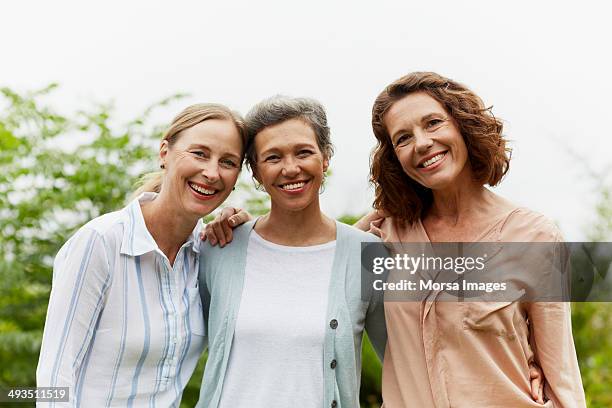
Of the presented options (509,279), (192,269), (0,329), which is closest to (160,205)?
(192,269)

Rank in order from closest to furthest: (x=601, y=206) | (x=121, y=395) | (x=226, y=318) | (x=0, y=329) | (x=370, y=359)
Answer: (x=121, y=395) < (x=226, y=318) < (x=0, y=329) < (x=370, y=359) < (x=601, y=206)

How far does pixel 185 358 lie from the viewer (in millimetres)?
2889

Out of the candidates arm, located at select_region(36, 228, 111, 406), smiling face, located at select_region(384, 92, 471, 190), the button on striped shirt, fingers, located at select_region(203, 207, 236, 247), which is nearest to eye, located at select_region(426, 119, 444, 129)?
smiling face, located at select_region(384, 92, 471, 190)

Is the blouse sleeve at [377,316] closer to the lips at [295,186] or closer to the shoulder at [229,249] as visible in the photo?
the lips at [295,186]

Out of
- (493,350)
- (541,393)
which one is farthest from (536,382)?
(493,350)

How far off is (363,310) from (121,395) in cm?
100

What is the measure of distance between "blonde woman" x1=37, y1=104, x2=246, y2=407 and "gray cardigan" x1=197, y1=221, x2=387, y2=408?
0.28 ft

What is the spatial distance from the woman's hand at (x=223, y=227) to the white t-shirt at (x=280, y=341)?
0.84ft

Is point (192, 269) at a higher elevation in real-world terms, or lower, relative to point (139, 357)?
higher

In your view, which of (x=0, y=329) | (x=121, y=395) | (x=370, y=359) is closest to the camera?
(x=121, y=395)

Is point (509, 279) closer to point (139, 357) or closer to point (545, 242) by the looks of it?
point (545, 242)

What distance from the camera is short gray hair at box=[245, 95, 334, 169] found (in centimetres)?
297

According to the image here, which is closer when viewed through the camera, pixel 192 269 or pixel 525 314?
pixel 525 314

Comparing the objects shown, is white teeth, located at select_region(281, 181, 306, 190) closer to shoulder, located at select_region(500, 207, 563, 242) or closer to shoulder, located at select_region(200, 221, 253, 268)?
shoulder, located at select_region(200, 221, 253, 268)
